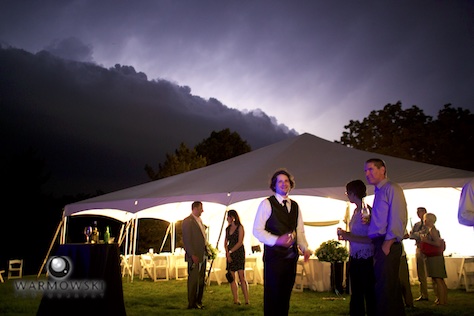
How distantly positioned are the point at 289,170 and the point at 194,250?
285 centimetres

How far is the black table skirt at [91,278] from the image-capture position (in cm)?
454

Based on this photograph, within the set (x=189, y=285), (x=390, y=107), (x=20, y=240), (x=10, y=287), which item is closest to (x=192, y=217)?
(x=189, y=285)

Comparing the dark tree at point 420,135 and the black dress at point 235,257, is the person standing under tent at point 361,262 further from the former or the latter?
the dark tree at point 420,135

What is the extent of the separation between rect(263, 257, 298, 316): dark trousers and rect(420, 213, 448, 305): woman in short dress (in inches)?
163

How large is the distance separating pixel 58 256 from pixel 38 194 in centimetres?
2076

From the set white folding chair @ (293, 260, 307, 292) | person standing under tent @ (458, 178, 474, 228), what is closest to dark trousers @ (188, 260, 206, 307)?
white folding chair @ (293, 260, 307, 292)

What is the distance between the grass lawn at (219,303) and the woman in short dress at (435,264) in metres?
0.22

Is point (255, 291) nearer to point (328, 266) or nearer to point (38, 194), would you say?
point (328, 266)

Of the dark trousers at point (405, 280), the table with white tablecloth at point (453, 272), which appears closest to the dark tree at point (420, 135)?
the table with white tablecloth at point (453, 272)

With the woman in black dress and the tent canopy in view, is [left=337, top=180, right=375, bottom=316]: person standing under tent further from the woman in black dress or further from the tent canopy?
the tent canopy

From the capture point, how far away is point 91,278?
4.73 meters

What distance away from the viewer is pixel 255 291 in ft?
30.1

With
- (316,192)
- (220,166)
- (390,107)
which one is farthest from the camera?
(390,107)

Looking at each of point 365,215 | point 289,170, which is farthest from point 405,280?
point 289,170
